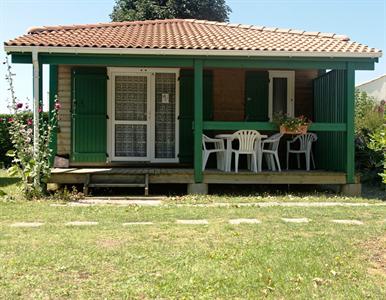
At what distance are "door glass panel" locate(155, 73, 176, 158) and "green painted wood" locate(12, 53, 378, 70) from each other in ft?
6.11

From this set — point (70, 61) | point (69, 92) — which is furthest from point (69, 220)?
point (69, 92)

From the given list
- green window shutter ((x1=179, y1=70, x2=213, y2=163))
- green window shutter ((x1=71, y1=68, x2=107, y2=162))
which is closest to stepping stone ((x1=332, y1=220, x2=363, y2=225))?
green window shutter ((x1=179, y1=70, x2=213, y2=163))

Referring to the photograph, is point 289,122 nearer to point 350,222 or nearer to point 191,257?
point 350,222

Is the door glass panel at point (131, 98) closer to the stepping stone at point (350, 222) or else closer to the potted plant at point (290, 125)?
the potted plant at point (290, 125)

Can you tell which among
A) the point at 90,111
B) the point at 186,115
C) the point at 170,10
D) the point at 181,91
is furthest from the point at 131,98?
the point at 170,10

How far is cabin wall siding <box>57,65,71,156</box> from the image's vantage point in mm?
10641

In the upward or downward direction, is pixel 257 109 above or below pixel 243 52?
below

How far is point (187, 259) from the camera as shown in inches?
169

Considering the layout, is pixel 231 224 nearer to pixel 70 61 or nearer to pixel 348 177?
pixel 348 177

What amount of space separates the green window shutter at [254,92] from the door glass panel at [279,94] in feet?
1.03

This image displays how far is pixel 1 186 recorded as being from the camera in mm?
10656

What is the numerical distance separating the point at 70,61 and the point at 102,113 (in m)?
1.86

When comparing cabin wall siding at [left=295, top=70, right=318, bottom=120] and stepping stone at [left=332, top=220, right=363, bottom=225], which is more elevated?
cabin wall siding at [left=295, top=70, right=318, bottom=120]

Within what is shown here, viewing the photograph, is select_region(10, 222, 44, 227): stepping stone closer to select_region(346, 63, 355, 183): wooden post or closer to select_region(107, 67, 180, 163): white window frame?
select_region(107, 67, 180, 163): white window frame
